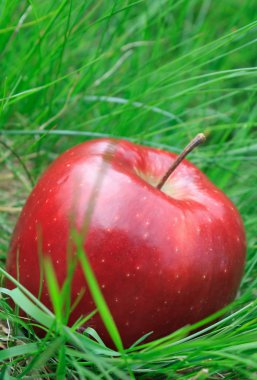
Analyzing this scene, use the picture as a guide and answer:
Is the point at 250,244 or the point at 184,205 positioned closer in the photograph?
the point at 184,205

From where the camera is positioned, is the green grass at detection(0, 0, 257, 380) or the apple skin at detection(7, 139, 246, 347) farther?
the green grass at detection(0, 0, 257, 380)

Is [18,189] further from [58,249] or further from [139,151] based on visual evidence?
[58,249]

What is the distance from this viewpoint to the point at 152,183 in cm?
127

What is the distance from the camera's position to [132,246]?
1.08 meters

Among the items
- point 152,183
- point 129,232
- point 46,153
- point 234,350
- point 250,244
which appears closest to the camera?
point 234,350

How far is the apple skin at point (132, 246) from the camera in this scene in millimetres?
1081

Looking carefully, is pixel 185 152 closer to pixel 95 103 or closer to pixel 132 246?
pixel 132 246

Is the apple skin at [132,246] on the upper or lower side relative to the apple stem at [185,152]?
lower

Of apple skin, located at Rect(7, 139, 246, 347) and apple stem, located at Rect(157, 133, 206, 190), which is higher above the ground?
apple stem, located at Rect(157, 133, 206, 190)

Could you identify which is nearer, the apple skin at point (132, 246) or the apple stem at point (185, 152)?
the apple skin at point (132, 246)

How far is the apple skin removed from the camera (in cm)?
108

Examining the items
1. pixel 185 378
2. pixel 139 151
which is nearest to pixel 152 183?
pixel 139 151

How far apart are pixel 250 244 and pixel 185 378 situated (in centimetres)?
59

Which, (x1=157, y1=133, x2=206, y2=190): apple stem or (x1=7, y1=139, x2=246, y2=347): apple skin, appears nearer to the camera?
(x1=7, y1=139, x2=246, y2=347): apple skin
